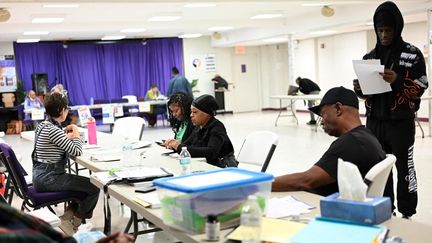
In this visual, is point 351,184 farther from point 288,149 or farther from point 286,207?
point 288,149

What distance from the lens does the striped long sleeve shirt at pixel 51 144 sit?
150 inches

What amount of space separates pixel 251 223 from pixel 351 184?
0.38 meters

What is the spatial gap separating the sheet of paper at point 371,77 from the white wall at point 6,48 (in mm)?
12716

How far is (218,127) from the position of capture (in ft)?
12.5

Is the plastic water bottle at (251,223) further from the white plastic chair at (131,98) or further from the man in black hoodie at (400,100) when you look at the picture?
the white plastic chair at (131,98)

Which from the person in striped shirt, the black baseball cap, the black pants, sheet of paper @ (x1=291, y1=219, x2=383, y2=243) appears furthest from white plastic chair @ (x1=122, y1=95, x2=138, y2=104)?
sheet of paper @ (x1=291, y1=219, x2=383, y2=243)

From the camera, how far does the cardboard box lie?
1741 mm

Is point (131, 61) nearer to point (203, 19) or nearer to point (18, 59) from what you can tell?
point (18, 59)

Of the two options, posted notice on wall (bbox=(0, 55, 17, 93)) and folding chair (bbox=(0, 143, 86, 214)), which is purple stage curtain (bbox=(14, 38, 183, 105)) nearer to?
posted notice on wall (bbox=(0, 55, 17, 93))

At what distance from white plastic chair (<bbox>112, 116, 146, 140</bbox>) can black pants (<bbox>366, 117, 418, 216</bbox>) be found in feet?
9.26

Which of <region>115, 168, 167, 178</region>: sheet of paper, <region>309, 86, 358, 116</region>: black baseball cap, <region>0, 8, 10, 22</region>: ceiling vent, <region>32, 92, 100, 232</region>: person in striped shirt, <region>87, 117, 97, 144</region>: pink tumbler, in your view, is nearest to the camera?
<region>309, 86, 358, 116</region>: black baseball cap

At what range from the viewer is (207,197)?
5.70 ft

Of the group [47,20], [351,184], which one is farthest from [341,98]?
[47,20]

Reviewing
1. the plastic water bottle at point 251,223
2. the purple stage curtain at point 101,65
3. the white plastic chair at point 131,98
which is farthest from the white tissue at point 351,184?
the purple stage curtain at point 101,65
